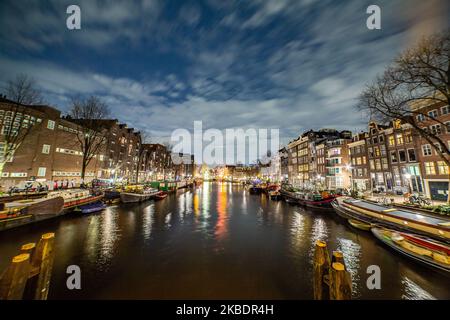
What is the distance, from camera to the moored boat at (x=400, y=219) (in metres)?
10.9

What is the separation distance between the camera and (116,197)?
34.6 m

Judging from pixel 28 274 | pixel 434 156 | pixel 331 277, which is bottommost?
pixel 331 277

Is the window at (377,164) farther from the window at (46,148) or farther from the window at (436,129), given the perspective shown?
the window at (46,148)

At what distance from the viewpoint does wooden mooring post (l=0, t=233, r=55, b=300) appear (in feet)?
13.7

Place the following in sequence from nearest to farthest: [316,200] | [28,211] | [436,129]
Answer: [28,211] < [436,129] < [316,200]

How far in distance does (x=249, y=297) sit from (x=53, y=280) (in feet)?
31.4

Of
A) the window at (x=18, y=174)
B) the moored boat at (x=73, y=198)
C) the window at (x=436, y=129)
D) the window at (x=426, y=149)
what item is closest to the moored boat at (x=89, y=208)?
the moored boat at (x=73, y=198)

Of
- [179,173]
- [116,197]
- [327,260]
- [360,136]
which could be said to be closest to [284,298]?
[327,260]

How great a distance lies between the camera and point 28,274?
15.5 feet

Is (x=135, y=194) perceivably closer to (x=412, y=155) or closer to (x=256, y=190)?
(x=256, y=190)

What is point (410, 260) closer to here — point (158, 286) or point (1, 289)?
point (158, 286)

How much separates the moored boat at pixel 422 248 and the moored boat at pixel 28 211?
99.8 ft

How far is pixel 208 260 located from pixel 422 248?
12936 mm

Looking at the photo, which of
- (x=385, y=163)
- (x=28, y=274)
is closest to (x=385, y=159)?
(x=385, y=163)
